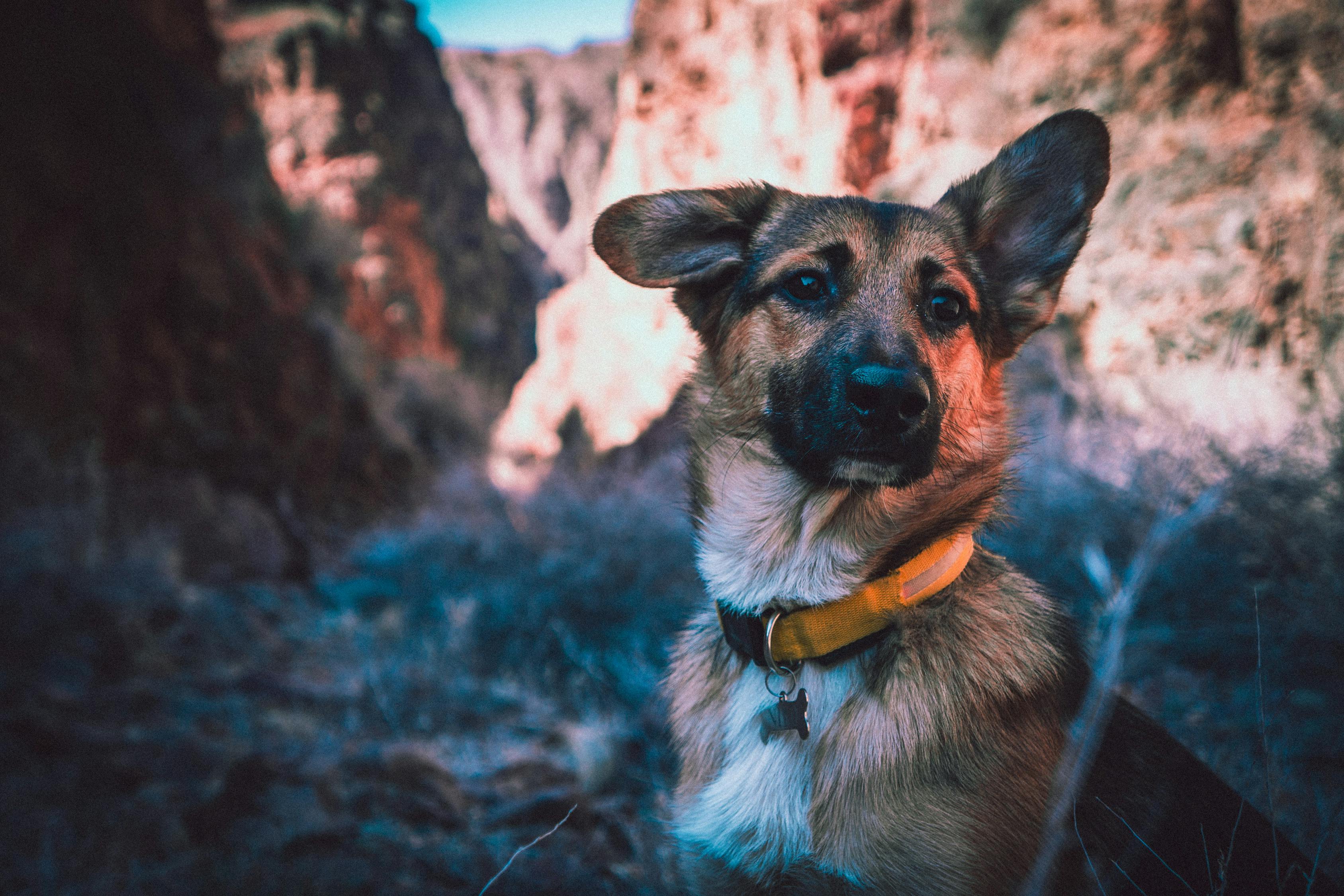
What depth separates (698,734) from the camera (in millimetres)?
1879

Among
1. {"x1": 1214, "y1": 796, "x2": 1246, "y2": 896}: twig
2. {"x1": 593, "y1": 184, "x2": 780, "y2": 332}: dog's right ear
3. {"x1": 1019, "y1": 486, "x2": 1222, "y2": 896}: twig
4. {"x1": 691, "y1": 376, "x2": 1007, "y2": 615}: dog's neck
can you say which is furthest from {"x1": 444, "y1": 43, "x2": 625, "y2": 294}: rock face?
{"x1": 1214, "y1": 796, "x2": 1246, "y2": 896}: twig

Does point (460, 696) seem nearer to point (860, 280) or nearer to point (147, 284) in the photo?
point (860, 280)

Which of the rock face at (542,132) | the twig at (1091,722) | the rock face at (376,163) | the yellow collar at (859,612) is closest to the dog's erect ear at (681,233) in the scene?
the yellow collar at (859,612)

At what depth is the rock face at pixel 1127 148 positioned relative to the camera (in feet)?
16.1

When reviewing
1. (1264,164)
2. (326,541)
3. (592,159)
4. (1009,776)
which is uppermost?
(592,159)

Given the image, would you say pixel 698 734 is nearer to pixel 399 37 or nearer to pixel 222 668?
pixel 222 668

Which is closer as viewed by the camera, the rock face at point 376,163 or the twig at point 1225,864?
the twig at point 1225,864

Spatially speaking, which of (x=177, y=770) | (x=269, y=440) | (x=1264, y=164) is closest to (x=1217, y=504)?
(x=1264, y=164)

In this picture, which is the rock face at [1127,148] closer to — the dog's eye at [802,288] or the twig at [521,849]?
the dog's eye at [802,288]

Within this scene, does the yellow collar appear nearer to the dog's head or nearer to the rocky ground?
the dog's head

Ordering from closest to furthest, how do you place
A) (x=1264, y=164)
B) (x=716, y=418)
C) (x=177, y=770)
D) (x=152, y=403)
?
(x=716, y=418) < (x=177, y=770) < (x=1264, y=164) < (x=152, y=403)

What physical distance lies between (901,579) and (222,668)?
4007 mm

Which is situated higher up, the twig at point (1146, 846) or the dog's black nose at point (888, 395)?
the dog's black nose at point (888, 395)

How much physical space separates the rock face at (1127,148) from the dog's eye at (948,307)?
2.20 metres
